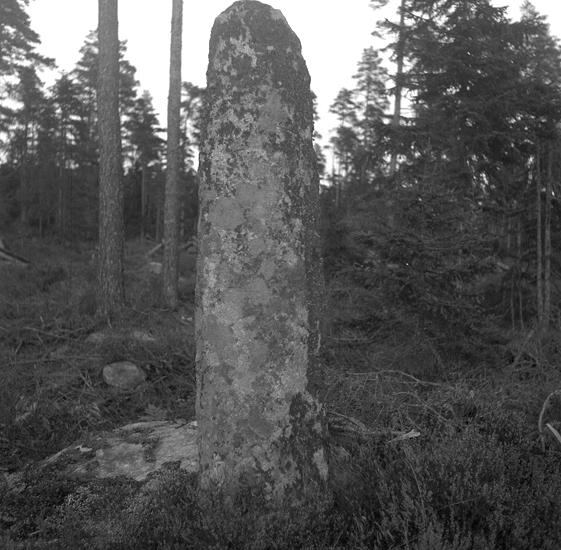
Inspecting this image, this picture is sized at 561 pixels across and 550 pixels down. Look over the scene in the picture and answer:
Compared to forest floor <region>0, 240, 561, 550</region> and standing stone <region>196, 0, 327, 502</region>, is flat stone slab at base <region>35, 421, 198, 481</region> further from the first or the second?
standing stone <region>196, 0, 327, 502</region>

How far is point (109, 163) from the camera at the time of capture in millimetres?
12023

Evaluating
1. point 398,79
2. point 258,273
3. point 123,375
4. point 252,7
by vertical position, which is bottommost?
point 123,375

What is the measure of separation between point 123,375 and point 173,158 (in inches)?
360

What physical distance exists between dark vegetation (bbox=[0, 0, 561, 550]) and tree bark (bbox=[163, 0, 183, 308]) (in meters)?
0.99

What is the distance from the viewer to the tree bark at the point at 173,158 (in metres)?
15.1

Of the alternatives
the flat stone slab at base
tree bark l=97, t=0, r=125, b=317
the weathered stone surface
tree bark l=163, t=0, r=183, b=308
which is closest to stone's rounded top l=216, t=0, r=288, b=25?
the flat stone slab at base

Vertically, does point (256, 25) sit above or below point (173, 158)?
below

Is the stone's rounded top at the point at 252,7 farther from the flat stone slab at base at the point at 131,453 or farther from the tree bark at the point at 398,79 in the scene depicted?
the tree bark at the point at 398,79

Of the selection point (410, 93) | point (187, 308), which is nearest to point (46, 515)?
point (187, 308)

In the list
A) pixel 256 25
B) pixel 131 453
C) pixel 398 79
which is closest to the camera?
pixel 256 25

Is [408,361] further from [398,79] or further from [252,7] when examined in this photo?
[398,79]

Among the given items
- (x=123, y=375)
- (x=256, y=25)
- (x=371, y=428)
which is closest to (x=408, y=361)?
(x=371, y=428)

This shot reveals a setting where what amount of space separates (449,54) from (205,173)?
39.9 ft

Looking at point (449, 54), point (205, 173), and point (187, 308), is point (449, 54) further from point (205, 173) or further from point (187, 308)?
point (205, 173)
